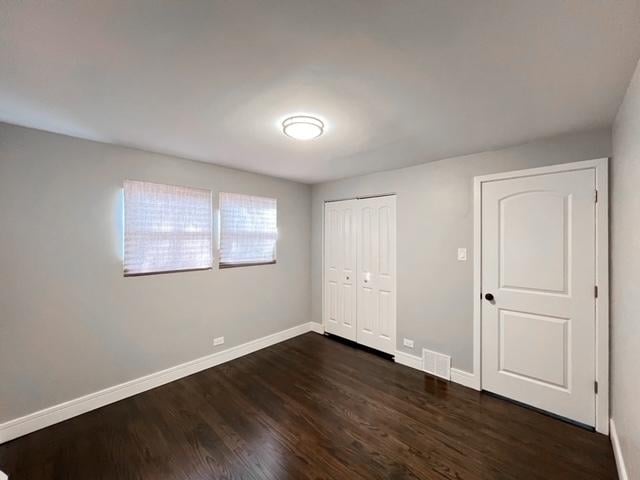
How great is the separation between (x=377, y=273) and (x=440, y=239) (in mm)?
926

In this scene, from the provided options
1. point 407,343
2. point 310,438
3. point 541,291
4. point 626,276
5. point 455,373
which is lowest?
point 310,438

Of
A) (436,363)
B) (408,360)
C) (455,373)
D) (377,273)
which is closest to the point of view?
(455,373)

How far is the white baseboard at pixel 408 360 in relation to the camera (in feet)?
10.2

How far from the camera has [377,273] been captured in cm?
355

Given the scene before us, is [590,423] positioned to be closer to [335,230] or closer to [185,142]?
[335,230]

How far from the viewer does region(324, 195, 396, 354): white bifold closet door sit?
11.3ft

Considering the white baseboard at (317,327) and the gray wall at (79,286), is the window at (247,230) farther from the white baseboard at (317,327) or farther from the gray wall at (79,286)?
the white baseboard at (317,327)

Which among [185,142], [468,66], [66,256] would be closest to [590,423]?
[468,66]

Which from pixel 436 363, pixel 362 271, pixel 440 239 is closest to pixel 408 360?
pixel 436 363

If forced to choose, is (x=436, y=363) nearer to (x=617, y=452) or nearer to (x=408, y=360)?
(x=408, y=360)

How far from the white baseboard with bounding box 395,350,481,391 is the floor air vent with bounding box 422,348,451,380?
0.05 m

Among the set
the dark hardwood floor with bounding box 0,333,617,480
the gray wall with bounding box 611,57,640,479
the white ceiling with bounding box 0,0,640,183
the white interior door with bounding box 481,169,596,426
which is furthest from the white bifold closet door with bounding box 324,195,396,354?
the gray wall with bounding box 611,57,640,479

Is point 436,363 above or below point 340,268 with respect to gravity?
below

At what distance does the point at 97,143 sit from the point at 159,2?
79.0 inches
